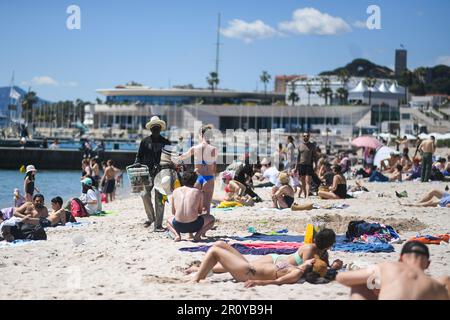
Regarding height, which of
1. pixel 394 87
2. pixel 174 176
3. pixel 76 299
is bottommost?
pixel 76 299

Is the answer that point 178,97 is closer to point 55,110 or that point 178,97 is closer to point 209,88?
point 209,88

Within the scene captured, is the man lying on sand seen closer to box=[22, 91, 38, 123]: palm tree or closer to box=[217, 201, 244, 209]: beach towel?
box=[217, 201, 244, 209]: beach towel

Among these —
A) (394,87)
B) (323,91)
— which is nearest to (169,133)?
(323,91)

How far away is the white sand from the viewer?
651 cm

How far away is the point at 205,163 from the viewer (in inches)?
388

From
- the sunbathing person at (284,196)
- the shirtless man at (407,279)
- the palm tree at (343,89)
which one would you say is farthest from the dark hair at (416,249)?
the palm tree at (343,89)

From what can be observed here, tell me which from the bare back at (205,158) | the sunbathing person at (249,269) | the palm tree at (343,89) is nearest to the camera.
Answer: the sunbathing person at (249,269)

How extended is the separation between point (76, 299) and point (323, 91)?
107182mm

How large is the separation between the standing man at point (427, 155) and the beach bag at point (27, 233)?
12.0m

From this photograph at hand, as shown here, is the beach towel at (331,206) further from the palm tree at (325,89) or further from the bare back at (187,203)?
the palm tree at (325,89)

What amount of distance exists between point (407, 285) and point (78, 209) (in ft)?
30.4

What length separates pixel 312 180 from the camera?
1594 centimetres

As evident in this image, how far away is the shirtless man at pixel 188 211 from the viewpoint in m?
9.08
